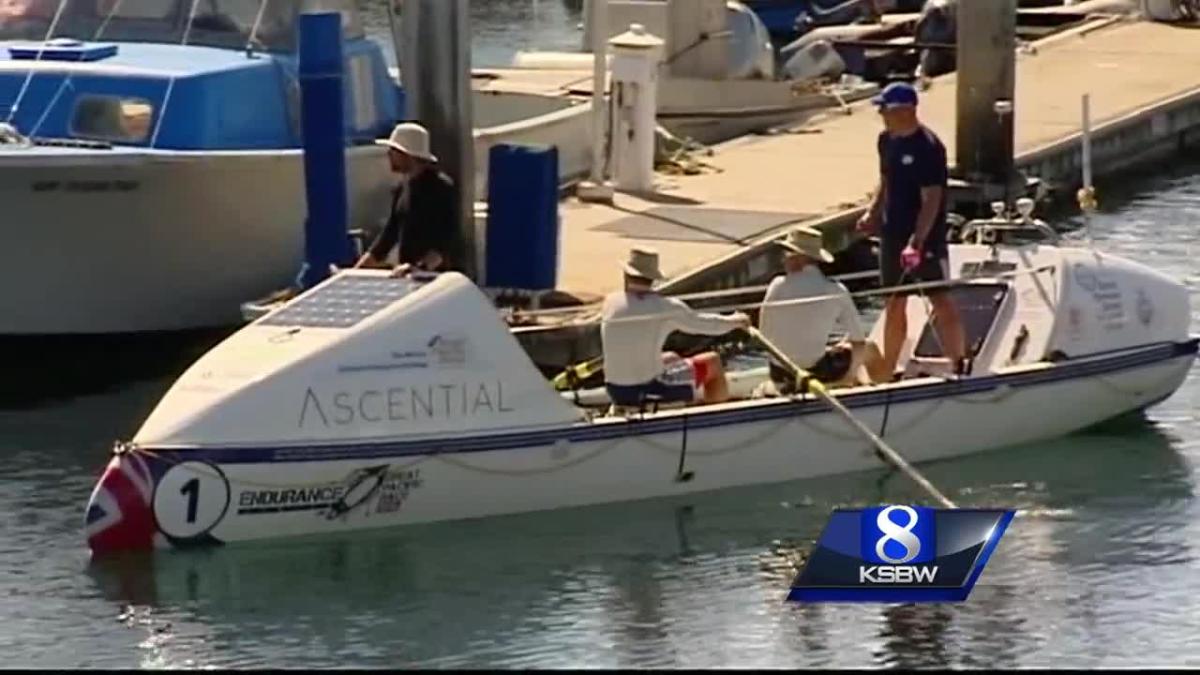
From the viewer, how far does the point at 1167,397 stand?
1825 centimetres

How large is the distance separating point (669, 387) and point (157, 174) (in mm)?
4693

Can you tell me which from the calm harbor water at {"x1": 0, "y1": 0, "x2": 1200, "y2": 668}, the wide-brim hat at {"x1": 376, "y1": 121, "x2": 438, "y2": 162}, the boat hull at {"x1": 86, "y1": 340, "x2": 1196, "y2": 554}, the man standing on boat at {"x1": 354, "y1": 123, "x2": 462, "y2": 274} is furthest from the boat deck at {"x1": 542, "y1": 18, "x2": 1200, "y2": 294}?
the calm harbor water at {"x1": 0, "y1": 0, "x2": 1200, "y2": 668}

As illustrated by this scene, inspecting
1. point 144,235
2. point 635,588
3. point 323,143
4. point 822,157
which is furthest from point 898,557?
point 822,157

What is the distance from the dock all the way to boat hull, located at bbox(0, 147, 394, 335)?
195cm

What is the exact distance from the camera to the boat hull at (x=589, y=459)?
15.0 metres

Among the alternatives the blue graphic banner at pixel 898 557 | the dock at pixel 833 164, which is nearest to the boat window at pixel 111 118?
the dock at pixel 833 164

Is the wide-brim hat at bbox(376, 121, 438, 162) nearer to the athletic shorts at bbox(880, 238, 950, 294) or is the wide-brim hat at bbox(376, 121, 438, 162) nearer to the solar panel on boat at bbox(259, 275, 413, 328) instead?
the solar panel on boat at bbox(259, 275, 413, 328)

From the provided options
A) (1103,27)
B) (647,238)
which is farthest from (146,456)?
(1103,27)

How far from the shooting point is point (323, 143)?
18953mm

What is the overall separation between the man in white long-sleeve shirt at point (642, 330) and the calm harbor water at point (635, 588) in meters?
0.60

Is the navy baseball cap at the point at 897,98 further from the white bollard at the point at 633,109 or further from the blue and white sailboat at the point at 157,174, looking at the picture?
the white bollard at the point at 633,109

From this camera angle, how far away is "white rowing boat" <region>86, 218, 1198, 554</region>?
49.3 ft

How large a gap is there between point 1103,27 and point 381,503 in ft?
66.8

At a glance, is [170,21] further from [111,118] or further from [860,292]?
[860,292]
